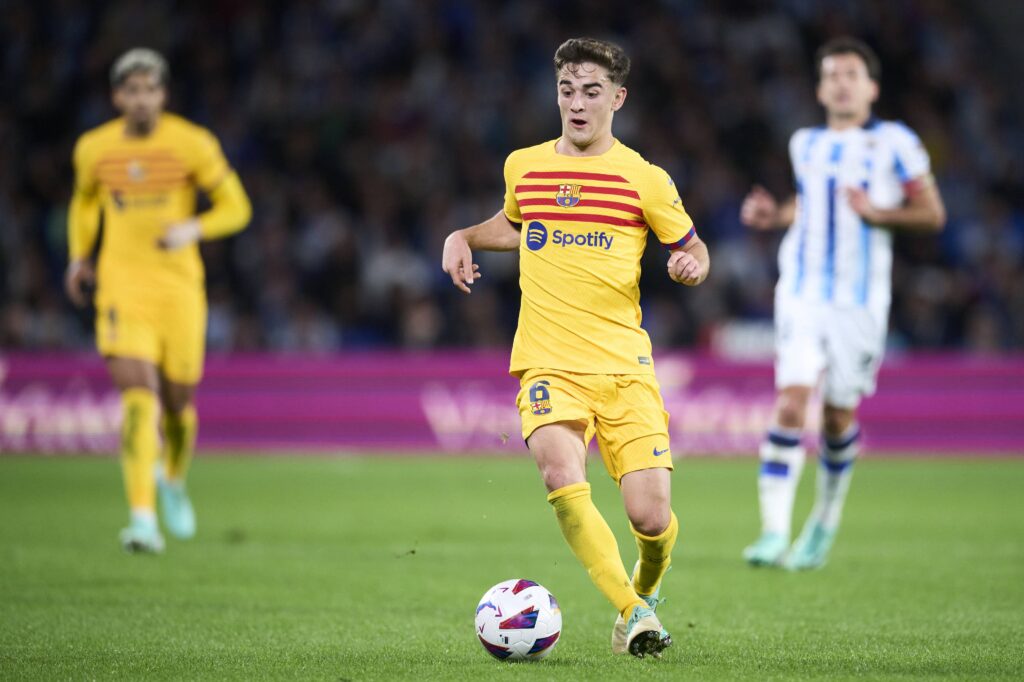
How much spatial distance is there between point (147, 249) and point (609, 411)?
14.5 feet

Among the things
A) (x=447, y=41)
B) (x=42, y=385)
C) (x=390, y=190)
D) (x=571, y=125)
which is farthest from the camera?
(x=447, y=41)

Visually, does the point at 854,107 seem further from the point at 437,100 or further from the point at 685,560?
the point at 437,100

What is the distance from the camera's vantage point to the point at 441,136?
19.5m

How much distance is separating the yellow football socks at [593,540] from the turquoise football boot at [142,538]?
12.5ft

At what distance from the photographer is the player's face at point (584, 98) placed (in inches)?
219

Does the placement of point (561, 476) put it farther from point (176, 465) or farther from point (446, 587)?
point (176, 465)

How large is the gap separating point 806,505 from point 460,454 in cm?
541

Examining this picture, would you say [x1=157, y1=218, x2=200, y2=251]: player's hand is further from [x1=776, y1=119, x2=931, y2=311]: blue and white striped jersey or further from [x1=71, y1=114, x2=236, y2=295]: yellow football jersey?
[x1=776, y1=119, x2=931, y2=311]: blue and white striped jersey

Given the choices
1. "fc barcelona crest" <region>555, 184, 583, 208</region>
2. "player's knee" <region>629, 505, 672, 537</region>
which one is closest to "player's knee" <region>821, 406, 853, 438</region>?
"player's knee" <region>629, 505, 672, 537</region>

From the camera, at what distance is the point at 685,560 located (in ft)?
27.5

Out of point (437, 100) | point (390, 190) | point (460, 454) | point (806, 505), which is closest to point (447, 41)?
point (437, 100)

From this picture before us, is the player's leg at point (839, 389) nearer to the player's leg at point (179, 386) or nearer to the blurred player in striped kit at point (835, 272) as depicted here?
the blurred player in striped kit at point (835, 272)

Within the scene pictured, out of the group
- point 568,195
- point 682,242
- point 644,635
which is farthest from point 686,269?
point 644,635

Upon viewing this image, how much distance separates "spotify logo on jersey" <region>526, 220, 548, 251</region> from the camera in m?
5.66
